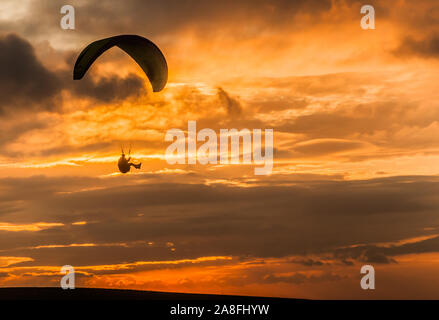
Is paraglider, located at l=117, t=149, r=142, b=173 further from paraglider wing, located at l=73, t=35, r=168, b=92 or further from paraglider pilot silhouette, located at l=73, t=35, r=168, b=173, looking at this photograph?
paraglider wing, located at l=73, t=35, r=168, b=92

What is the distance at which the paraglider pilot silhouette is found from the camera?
97.3ft

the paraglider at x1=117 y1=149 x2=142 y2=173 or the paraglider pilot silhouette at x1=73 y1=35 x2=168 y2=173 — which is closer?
the paraglider pilot silhouette at x1=73 y1=35 x2=168 y2=173

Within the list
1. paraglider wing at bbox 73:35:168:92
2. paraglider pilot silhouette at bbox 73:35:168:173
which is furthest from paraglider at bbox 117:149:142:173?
paraglider wing at bbox 73:35:168:92

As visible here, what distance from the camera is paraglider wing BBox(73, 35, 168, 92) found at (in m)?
29.6

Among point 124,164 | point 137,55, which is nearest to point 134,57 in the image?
point 137,55

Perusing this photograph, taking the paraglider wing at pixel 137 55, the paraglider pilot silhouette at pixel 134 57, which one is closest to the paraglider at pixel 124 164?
the paraglider pilot silhouette at pixel 134 57

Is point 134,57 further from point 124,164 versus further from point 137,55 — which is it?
point 124,164

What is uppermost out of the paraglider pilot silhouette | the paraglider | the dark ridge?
the paraglider pilot silhouette

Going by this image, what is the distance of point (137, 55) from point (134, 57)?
0.45 m

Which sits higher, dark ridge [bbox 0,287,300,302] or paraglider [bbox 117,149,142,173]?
paraglider [bbox 117,149,142,173]
